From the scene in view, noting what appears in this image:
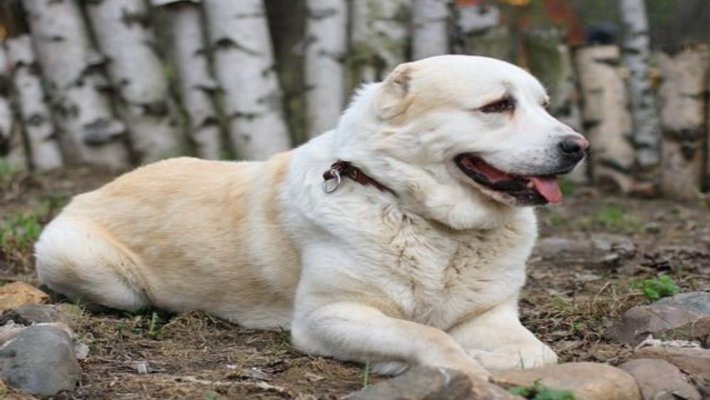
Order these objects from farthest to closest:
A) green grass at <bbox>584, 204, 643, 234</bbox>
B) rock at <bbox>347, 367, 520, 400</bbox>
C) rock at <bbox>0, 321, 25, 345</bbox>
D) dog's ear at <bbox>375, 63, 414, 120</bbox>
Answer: green grass at <bbox>584, 204, 643, 234</bbox>, dog's ear at <bbox>375, 63, 414, 120</bbox>, rock at <bbox>0, 321, 25, 345</bbox>, rock at <bbox>347, 367, 520, 400</bbox>

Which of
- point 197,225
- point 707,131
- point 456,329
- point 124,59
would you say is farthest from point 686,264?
point 124,59

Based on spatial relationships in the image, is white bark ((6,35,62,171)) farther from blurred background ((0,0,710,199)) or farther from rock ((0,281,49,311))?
rock ((0,281,49,311))

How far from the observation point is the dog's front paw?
3707 millimetres

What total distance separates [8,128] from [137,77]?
1.01 meters

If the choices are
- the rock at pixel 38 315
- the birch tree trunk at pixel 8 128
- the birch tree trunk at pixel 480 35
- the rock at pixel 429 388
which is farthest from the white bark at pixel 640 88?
the rock at pixel 429 388

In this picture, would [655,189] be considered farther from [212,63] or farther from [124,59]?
[124,59]

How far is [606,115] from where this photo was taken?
898cm

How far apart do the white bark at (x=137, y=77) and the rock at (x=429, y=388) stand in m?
5.90

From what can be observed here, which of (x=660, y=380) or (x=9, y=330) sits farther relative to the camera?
(x=9, y=330)

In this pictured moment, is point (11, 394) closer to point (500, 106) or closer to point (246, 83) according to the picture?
point (500, 106)

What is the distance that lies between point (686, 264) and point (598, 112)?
11.1ft

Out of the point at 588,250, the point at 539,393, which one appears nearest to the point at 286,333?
the point at 539,393

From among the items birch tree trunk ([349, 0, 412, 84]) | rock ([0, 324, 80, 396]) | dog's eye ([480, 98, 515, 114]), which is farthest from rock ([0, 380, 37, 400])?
birch tree trunk ([349, 0, 412, 84])

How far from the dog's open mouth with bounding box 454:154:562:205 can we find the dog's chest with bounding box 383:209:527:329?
20 cm
